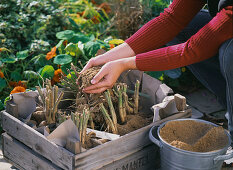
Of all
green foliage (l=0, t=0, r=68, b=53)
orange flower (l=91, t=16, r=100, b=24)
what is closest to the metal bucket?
green foliage (l=0, t=0, r=68, b=53)

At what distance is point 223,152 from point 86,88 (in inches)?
32.7

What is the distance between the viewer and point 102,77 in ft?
6.17

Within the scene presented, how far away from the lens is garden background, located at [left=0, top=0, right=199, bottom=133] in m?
2.66

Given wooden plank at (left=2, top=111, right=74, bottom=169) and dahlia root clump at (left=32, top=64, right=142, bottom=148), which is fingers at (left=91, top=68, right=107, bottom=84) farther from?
wooden plank at (left=2, top=111, right=74, bottom=169)

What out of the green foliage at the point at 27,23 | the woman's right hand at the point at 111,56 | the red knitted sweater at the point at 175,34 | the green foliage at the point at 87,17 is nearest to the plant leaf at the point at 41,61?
the green foliage at the point at 27,23

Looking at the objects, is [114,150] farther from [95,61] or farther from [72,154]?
[95,61]

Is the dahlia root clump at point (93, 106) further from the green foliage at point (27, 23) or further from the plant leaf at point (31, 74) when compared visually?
the green foliage at point (27, 23)

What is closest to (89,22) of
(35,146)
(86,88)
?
(86,88)

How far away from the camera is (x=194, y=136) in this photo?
5.96ft

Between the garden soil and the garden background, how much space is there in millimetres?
986

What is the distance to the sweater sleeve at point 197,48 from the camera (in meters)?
1.69

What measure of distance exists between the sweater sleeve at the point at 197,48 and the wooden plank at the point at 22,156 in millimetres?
757

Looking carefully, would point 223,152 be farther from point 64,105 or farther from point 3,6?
point 3,6

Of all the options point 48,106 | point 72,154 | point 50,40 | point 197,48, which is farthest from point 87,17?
point 72,154
